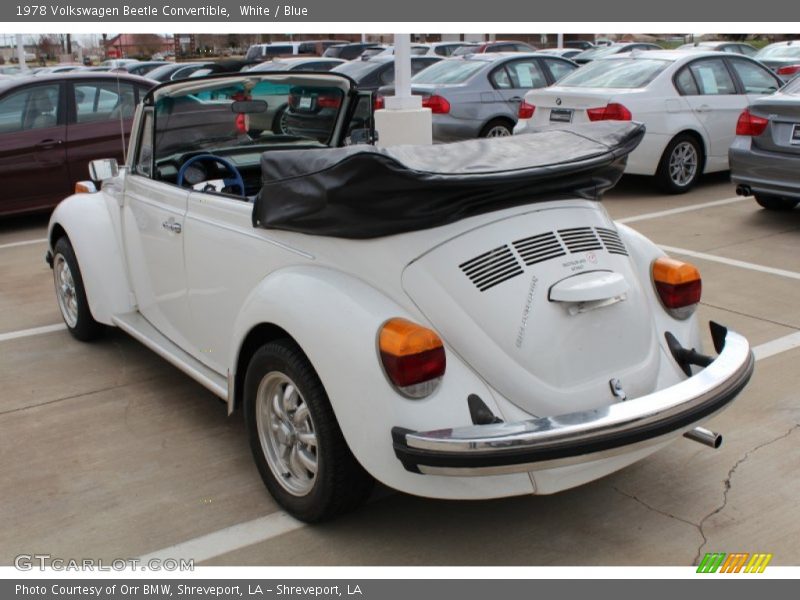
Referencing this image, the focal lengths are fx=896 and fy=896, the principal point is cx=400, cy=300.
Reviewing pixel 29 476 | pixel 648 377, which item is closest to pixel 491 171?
pixel 648 377

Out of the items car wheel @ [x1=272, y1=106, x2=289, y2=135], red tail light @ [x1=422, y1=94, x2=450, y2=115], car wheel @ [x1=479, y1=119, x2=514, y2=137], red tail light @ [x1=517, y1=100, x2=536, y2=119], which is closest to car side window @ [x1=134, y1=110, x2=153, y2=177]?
car wheel @ [x1=272, y1=106, x2=289, y2=135]

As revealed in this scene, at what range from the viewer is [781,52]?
1886 centimetres

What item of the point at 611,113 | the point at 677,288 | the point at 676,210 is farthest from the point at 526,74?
the point at 677,288

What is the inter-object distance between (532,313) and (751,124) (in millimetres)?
5857

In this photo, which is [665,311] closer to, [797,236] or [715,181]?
[797,236]

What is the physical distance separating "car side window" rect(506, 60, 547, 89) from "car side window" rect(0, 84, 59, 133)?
6032 millimetres

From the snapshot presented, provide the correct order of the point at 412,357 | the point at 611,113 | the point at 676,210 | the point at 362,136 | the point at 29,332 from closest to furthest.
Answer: the point at 412,357 → the point at 362,136 → the point at 29,332 → the point at 676,210 → the point at 611,113

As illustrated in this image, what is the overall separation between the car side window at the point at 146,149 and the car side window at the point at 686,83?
7.00 metres

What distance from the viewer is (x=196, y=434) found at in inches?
169

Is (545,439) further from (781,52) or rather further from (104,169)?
(781,52)

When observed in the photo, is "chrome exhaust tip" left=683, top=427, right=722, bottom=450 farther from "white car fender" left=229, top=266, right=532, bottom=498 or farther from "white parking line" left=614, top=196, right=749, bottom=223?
"white parking line" left=614, top=196, right=749, bottom=223

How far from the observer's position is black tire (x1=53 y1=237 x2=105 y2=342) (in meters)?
5.38

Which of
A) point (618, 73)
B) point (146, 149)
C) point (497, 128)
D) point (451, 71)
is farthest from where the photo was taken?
point (451, 71)

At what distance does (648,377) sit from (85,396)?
3020 millimetres
